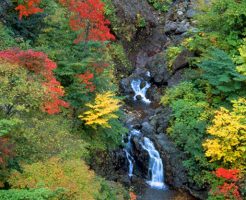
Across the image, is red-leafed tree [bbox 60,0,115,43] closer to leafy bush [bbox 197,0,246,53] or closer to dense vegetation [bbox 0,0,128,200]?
dense vegetation [bbox 0,0,128,200]

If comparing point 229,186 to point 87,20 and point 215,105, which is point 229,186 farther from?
point 87,20

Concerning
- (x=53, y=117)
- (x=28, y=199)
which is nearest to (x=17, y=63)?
(x=53, y=117)

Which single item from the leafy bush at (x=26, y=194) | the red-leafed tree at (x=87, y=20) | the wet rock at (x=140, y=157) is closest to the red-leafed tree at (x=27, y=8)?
the red-leafed tree at (x=87, y=20)

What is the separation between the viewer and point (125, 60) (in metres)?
26.9

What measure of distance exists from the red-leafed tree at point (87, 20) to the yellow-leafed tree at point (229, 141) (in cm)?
705

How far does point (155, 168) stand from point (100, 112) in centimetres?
483

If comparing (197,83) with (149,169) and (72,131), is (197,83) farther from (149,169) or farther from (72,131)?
(72,131)

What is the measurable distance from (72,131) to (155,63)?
11.6 metres

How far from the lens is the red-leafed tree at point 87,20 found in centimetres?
1791

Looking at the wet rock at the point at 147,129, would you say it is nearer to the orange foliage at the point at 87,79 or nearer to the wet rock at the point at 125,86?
the wet rock at the point at 125,86

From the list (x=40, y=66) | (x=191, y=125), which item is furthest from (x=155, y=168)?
(x=40, y=66)

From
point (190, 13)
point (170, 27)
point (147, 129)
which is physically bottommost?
point (147, 129)

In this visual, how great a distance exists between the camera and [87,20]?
60.6 feet

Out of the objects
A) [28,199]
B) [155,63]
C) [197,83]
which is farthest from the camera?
[155,63]
